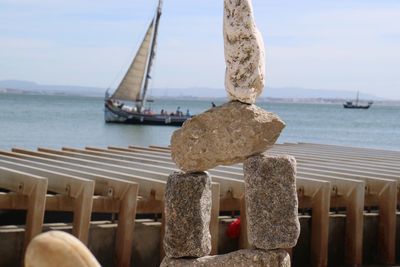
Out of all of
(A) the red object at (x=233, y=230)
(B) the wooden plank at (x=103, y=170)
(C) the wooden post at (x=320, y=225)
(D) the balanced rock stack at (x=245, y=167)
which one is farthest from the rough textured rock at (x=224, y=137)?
(C) the wooden post at (x=320, y=225)

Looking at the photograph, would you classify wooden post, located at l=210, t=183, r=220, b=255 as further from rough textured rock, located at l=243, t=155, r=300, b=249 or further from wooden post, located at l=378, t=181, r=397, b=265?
rough textured rock, located at l=243, t=155, r=300, b=249

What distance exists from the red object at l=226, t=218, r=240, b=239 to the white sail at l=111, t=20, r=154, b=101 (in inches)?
2439

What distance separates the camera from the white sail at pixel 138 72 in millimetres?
73125

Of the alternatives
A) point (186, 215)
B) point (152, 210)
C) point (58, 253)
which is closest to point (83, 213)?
point (152, 210)

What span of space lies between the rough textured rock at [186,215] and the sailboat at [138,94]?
200 ft

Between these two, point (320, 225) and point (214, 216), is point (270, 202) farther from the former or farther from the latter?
point (320, 225)

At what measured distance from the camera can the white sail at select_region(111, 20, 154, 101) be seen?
73125 mm

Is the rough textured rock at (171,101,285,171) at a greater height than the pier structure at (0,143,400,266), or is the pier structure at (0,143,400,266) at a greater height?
the rough textured rock at (171,101,285,171)

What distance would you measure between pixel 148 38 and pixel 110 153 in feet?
183

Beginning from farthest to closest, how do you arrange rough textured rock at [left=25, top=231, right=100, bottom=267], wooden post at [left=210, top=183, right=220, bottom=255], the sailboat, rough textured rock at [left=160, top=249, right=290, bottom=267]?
the sailboat, wooden post at [left=210, top=183, right=220, bottom=255], rough textured rock at [left=160, top=249, right=290, bottom=267], rough textured rock at [left=25, top=231, right=100, bottom=267]

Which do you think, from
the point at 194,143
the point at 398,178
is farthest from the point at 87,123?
the point at 194,143

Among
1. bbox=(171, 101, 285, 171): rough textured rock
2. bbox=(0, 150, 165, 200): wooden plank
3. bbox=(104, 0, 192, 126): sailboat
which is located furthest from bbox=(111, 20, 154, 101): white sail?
bbox=(171, 101, 285, 171): rough textured rock

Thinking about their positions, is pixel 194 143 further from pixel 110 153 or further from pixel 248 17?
pixel 110 153

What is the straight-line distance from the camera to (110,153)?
18016 mm
